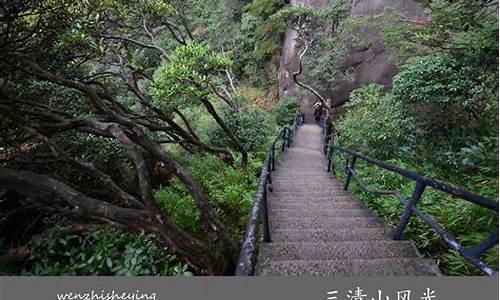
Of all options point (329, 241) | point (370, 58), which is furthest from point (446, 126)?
point (370, 58)

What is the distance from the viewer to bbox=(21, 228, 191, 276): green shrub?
333cm

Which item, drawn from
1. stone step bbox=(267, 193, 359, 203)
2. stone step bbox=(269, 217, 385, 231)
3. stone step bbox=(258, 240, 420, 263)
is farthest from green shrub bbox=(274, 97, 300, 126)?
stone step bbox=(258, 240, 420, 263)

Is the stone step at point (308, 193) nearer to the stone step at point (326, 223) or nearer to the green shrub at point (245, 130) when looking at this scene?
the stone step at point (326, 223)

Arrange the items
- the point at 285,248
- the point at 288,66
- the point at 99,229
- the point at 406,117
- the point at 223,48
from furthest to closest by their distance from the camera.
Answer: the point at 288,66
the point at 223,48
the point at 406,117
the point at 99,229
the point at 285,248

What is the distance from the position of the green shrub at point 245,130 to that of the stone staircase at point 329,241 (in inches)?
178

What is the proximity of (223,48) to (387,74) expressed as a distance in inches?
394

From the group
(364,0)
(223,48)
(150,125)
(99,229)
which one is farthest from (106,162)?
(364,0)

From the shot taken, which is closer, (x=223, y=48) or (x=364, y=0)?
(x=364, y=0)

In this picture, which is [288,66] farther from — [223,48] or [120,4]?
[120,4]

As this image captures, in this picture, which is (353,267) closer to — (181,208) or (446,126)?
(181,208)

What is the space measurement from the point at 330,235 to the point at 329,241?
202 millimetres

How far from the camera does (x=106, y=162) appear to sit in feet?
18.4

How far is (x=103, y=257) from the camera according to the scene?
342cm

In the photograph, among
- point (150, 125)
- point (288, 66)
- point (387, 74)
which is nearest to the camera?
point (150, 125)
